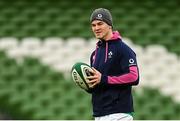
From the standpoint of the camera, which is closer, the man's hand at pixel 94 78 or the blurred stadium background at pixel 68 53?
the man's hand at pixel 94 78

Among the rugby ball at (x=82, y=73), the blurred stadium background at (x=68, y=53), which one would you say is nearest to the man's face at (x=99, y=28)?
the rugby ball at (x=82, y=73)

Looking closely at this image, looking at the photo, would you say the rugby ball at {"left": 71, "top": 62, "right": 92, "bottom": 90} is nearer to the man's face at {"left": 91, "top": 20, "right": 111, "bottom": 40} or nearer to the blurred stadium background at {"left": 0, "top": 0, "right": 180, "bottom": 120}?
the man's face at {"left": 91, "top": 20, "right": 111, "bottom": 40}

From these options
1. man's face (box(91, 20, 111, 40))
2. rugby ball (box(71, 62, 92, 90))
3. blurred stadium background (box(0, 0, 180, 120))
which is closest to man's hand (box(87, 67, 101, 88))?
rugby ball (box(71, 62, 92, 90))

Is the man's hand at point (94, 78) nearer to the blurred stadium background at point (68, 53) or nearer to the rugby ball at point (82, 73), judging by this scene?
the rugby ball at point (82, 73)

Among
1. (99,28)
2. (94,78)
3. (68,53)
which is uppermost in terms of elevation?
(68,53)

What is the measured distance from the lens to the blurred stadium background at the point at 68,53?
8211mm

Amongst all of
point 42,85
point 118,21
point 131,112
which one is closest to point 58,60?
point 42,85

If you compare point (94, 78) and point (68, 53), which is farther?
point (68, 53)

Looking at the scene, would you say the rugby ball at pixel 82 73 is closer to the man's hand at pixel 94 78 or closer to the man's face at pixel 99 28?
the man's hand at pixel 94 78

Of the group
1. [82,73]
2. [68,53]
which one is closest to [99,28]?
[82,73]

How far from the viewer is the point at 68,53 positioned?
29.1 ft

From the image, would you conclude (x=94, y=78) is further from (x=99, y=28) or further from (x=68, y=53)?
(x=68, y=53)

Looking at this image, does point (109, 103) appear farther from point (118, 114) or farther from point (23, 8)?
point (23, 8)

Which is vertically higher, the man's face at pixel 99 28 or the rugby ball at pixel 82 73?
the man's face at pixel 99 28
